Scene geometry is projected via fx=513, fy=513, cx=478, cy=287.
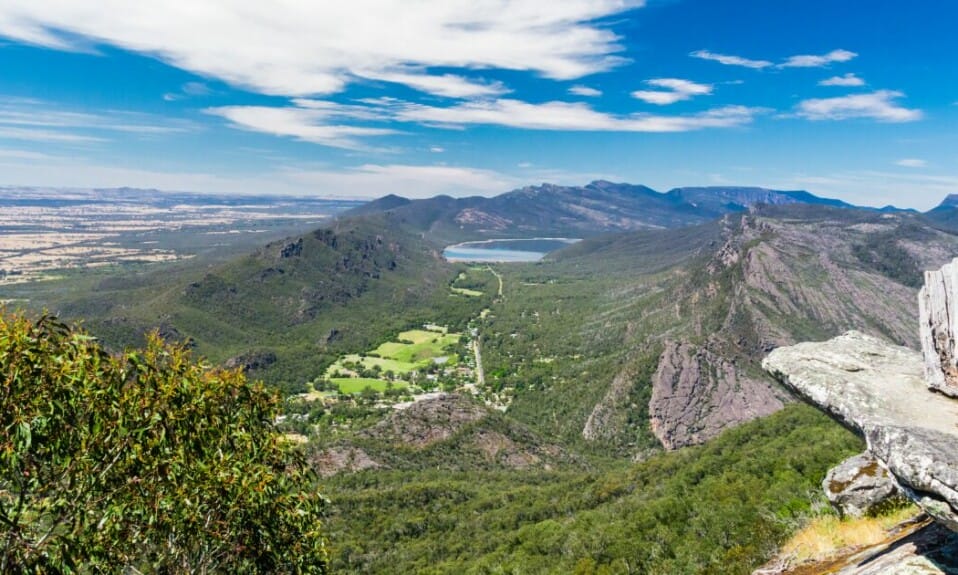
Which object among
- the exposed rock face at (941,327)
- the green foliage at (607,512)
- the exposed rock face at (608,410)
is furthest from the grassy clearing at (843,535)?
the exposed rock face at (608,410)

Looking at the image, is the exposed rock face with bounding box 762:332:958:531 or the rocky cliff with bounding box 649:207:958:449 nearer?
the exposed rock face with bounding box 762:332:958:531

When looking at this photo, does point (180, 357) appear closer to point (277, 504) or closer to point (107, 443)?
point (107, 443)

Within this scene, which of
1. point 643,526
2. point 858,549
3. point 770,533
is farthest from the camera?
point 643,526

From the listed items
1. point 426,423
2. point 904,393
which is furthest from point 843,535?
point 426,423

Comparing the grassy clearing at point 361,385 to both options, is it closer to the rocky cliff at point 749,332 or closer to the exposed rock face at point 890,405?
the rocky cliff at point 749,332

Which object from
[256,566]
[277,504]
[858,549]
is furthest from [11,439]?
[858,549]

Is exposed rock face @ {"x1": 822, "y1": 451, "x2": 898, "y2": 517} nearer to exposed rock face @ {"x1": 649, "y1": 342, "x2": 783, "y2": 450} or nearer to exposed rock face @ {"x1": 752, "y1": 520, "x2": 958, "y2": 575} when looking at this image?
exposed rock face @ {"x1": 752, "y1": 520, "x2": 958, "y2": 575}

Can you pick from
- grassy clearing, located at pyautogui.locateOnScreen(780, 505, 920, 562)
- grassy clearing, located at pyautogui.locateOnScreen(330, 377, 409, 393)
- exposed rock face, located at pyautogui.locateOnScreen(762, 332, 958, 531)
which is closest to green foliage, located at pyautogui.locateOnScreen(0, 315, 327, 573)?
exposed rock face, located at pyautogui.locateOnScreen(762, 332, 958, 531)
